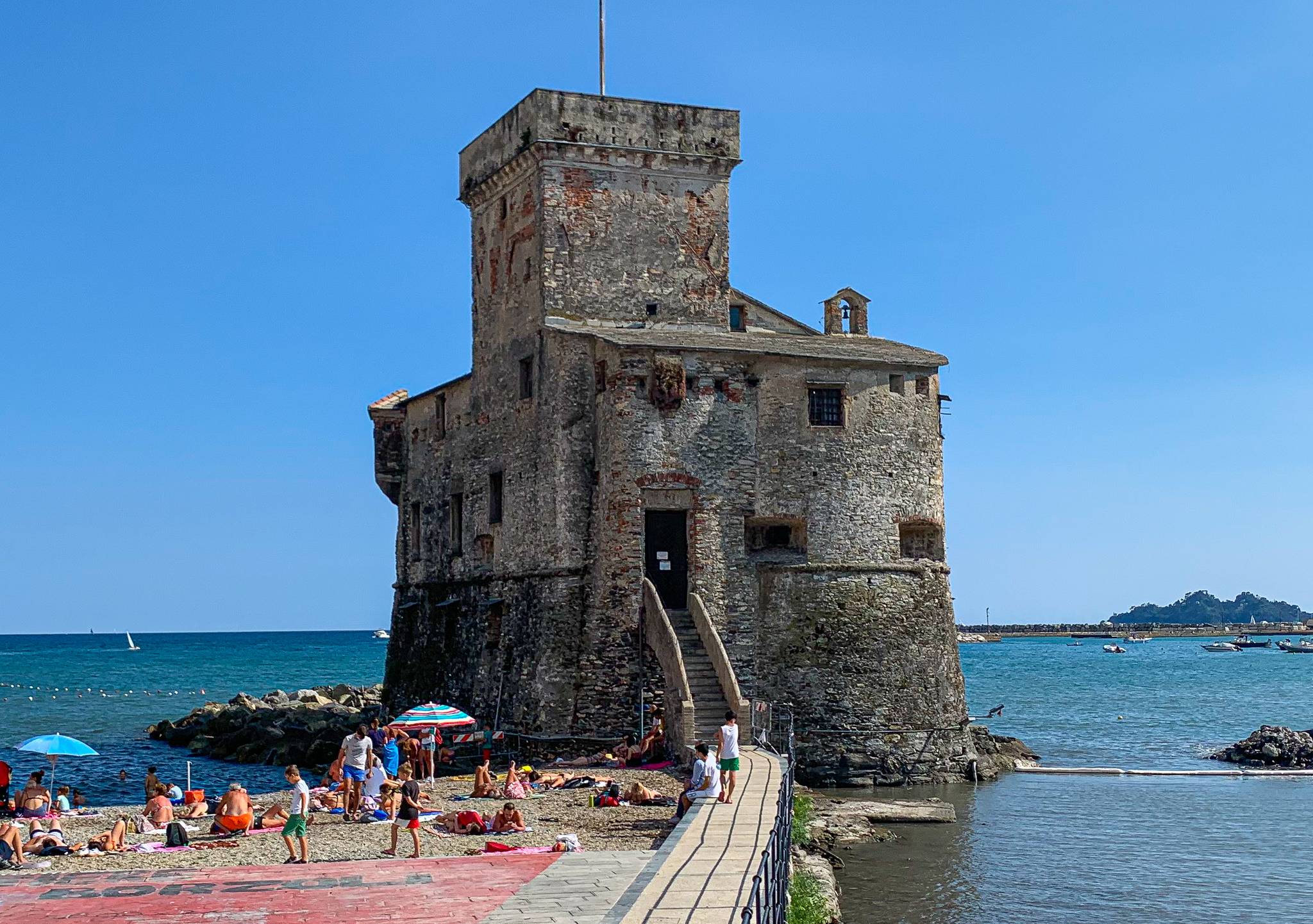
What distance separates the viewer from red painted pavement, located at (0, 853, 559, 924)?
51.1 feet

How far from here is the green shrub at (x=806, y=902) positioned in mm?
19141

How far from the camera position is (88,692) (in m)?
85.4

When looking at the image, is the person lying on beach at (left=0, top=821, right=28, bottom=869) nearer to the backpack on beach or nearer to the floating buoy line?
the backpack on beach

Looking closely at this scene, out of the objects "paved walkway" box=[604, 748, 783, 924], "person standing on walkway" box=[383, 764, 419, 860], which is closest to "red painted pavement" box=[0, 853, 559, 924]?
"person standing on walkway" box=[383, 764, 419, 860]

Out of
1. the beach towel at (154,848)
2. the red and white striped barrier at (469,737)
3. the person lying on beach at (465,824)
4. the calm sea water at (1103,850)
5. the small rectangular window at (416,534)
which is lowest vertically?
the calm sea water at (1103,850)

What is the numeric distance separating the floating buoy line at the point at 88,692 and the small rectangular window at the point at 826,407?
5750 centimetres

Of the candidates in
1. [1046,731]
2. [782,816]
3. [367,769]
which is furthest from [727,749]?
[1046,731]

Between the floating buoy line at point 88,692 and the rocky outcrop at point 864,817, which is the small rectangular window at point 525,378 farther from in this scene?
the floating buoy line at point 88,692

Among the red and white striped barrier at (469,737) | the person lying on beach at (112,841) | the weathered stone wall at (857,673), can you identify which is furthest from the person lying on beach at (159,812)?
the weathered stone wall at (857,673)

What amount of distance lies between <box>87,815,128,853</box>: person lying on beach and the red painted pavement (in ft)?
6.32

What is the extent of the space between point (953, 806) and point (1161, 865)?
17.4 feet

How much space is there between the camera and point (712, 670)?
30734mm

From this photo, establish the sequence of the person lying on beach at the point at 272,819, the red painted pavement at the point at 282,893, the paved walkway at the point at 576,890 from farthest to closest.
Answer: the person lying on beach at the point at 272,819
the red painted pavement at the point at 282,893
the paved walkway at the point at 576,890

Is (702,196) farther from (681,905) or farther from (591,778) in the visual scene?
(681,905)
